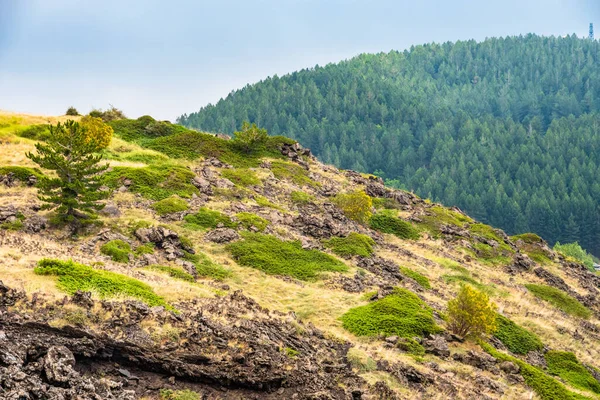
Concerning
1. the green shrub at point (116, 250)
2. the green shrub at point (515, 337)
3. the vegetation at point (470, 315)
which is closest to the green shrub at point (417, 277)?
the green shrub at point (515, 337)

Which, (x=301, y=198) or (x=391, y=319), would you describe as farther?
(x=301, y=198)

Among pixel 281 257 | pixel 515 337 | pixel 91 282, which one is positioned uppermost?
pixel 91 282

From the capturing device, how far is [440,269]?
39.3m

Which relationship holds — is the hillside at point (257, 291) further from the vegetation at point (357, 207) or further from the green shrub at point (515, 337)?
the vegetation at point (357, 207)

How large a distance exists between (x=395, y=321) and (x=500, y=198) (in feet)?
472

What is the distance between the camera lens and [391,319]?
22297mm

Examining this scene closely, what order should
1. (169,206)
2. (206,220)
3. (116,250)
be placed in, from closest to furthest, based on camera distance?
(116,250) → (206,220) → (169,206)

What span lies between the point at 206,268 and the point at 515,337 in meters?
18.0

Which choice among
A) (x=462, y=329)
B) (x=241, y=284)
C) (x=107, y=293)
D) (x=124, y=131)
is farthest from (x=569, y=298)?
(x=124, y=131)

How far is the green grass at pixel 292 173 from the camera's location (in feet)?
169

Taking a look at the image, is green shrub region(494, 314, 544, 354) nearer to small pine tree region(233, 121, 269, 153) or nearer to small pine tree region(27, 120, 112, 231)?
small pine tree region(27, 120, 112, 231)

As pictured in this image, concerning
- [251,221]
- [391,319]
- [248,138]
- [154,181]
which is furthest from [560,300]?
[248,138]

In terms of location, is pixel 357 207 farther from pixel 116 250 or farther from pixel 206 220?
pixel 116 250

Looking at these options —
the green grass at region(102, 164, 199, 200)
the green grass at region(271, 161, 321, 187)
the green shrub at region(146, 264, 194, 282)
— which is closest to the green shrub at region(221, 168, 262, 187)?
the green grass at region(271, 161, 321, 187)
